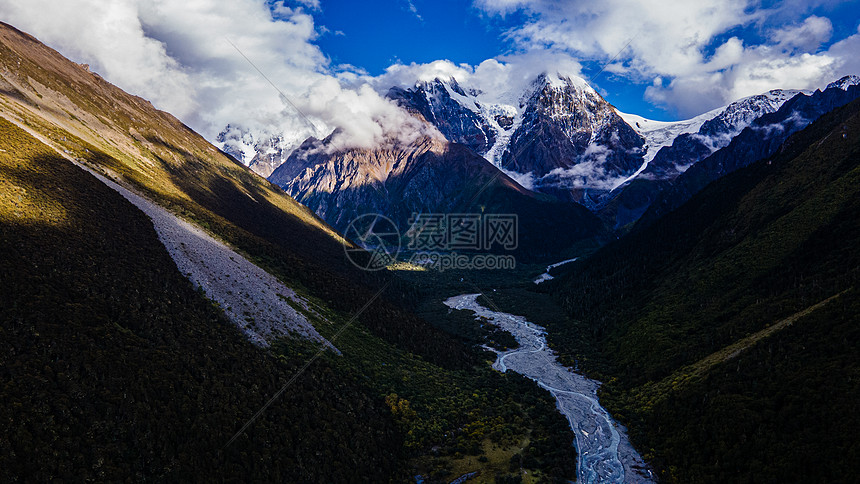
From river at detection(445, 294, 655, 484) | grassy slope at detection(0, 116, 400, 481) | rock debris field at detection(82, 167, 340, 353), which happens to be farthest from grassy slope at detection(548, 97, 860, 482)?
rock debris field at detection(82, 167, 340, 353)

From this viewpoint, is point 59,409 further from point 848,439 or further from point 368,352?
point 848,439

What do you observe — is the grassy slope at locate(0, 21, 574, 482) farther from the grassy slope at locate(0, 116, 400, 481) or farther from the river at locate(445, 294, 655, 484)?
the river at locate(445, 294, 655, 484)

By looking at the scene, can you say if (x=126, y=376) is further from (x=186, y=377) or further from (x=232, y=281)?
(x=232, y=281)

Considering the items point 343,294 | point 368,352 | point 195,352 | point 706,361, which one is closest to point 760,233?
point 706,361

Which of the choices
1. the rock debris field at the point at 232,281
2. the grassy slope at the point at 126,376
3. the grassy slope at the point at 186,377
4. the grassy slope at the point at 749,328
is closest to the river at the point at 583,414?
the grassy slope at the point at 749,328

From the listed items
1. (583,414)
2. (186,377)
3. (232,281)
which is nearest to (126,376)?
(186,377)
